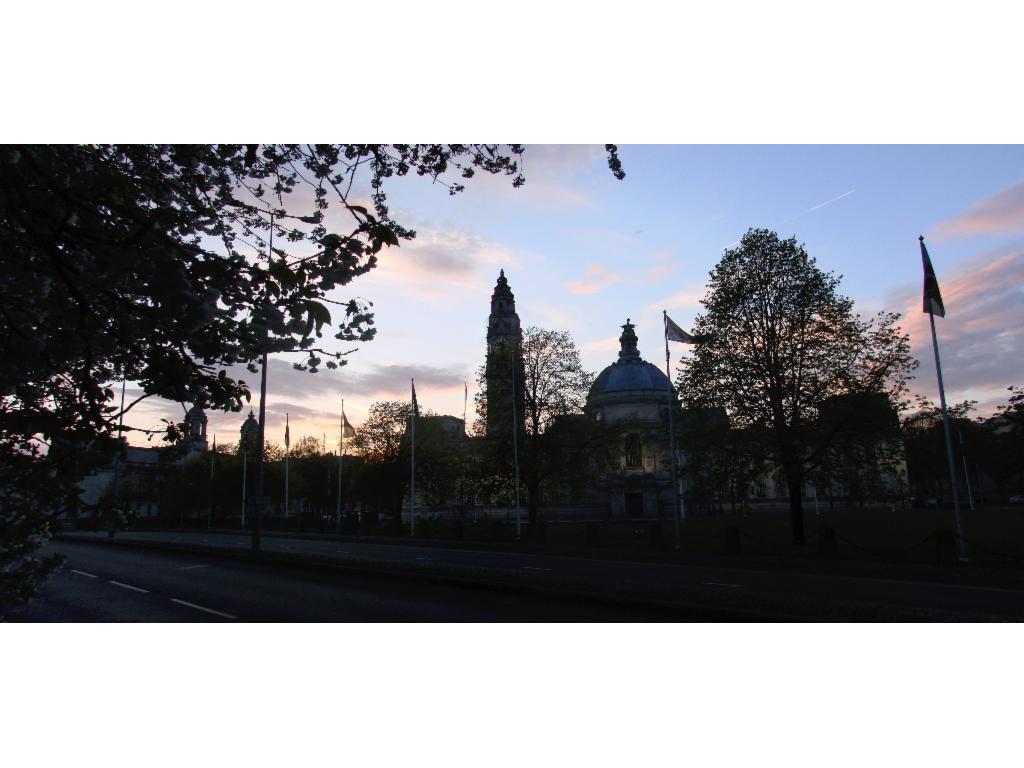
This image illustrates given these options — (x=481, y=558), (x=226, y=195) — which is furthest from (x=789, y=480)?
(x=226, y=195)

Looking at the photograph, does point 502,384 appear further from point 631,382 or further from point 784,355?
point 631,382

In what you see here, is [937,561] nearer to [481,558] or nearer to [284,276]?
[481,558]

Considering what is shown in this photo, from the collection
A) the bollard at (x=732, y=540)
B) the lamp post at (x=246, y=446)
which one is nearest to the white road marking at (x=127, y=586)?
the bollard at (x=732, y=540)

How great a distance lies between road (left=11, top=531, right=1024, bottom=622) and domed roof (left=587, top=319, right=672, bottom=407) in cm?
6619

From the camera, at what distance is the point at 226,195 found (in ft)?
22.9

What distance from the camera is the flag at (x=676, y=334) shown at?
96.3ft

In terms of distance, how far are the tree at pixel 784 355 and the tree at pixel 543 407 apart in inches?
502

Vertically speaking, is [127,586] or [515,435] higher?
[515,435]

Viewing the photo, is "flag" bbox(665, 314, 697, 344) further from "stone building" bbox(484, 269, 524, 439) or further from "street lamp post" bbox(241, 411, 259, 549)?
"street lamp post" bbox(241, 411, 259, 549)

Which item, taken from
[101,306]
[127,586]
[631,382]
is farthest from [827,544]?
[631,382]

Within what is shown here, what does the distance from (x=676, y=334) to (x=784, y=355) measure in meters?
4.69

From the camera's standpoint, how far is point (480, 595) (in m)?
12.6

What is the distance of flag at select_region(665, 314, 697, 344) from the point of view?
29.4 m

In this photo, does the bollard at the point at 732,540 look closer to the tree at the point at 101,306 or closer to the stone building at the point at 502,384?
the stone building at the point at 502,384
